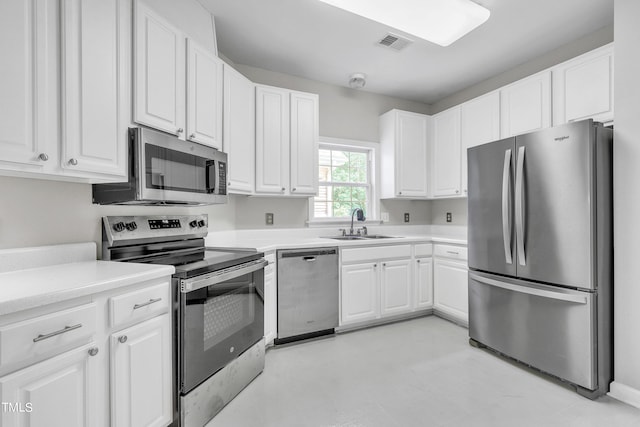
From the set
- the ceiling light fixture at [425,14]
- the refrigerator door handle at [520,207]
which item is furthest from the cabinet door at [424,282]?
the ceiling light fixture at [425,14]

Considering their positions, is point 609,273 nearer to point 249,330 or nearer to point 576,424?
point 576,424

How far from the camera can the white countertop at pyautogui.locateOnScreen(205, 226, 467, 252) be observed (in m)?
2.84

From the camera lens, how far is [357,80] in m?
3.62

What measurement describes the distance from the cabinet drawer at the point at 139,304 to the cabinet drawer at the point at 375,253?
179 cm

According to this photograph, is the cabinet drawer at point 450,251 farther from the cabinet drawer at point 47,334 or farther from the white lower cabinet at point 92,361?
the cabinet drawer at point 47,334

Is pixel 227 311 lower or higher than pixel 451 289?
higher

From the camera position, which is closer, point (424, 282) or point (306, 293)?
point (306, 293)

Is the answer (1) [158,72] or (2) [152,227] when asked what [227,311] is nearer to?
(2) [152,227]

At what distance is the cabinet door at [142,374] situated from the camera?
53.5 inches

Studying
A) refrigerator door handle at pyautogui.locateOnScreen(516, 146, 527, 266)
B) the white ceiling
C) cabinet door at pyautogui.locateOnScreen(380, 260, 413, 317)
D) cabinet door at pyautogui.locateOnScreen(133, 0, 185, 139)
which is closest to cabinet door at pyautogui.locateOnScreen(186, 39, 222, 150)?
cabinet door at pyautogui.locateOnScreen(133, 0, 185, 139)

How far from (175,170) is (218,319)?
0.97 metres

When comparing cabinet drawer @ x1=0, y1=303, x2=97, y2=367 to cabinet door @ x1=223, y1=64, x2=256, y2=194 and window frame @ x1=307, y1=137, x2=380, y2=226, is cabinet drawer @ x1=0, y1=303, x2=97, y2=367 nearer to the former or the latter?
cabinet door @ x1=223, y1=64, x2=256, y2=194

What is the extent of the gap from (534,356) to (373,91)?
127 inches

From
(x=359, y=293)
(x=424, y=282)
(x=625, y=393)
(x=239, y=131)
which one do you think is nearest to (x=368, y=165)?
(x=424, y=282)
